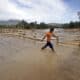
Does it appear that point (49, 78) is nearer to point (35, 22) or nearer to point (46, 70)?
point (46, 70)

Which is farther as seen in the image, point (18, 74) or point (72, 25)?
point (72, 25)

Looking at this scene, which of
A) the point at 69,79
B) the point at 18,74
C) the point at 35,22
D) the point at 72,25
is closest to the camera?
the point at 69,79

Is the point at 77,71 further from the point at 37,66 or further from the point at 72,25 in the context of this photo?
the point at 72,25

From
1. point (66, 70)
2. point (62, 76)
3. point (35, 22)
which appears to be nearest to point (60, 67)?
point (66, 70)

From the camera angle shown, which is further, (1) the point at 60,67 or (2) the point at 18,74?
(1) the point at 60,67

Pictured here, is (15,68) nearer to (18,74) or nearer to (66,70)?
(18,74)

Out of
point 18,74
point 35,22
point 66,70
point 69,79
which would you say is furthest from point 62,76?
point 35,22

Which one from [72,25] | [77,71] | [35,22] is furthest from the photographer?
[35,22]

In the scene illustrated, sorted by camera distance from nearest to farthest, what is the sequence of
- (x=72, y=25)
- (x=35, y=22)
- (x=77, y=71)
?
1. (x=77, y=71)
2. (x=72, y=25)
3. (x=35, y=22)

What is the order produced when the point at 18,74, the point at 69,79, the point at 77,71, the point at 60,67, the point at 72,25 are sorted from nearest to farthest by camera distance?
the point at 69,79
the point at 18,74
the point at 77,71
the point at 60,67
the point at 72,25

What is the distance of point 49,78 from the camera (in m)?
7.02

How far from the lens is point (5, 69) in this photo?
27.3 feet

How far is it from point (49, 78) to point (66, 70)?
139 cm

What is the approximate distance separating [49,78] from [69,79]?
0.66 m
